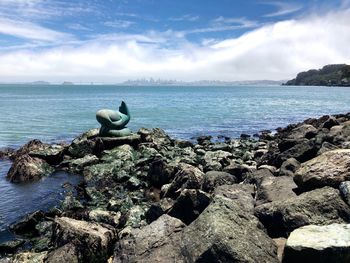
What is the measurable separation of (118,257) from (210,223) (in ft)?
7.44

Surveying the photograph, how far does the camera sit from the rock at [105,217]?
41.2ft

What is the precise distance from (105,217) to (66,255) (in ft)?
11.0

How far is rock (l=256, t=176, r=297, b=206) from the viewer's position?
1109 cm

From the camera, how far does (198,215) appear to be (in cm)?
1084

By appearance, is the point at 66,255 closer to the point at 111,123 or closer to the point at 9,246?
the point at 9,246

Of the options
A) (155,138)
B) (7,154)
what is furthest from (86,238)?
(7,154)

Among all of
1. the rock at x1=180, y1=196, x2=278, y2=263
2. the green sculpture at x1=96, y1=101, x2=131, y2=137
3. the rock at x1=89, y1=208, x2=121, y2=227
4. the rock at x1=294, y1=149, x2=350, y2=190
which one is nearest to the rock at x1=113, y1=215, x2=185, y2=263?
the rock at x1=180, y1=196, x2=278, y2=263

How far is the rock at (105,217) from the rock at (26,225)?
1.84m

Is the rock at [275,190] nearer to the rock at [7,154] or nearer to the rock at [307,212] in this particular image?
the rock at [307,212]

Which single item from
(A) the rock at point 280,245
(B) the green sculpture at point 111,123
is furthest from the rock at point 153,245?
(B) the green sculpture at point 111,123

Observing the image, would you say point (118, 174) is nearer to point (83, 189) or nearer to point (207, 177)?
point (83, 189)

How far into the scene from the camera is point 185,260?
26.1 feet

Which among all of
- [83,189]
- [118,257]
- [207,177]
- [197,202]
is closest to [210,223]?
[118,257]

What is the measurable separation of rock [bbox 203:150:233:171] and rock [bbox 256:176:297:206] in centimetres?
606
